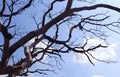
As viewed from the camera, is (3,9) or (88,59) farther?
(88,59)

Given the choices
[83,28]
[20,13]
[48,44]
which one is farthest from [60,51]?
[20,13]

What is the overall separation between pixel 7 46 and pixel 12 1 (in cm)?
305

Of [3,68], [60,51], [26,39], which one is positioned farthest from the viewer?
[60,51]

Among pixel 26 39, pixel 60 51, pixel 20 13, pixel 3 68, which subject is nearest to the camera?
pixel 3 68

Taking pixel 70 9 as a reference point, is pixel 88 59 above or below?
below

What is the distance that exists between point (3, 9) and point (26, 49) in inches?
72.3

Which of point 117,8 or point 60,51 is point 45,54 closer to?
point 60,51

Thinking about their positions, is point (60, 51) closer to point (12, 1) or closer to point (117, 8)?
point (12, 1)

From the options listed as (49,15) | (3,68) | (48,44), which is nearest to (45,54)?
(48,44)

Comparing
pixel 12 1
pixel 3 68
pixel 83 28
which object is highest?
pixel 12 1

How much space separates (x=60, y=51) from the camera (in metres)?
13.1

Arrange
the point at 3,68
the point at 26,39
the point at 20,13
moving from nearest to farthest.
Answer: the point at 3,68 → the point at 26,39 → the point at 20,13

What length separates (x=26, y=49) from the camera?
10.3 meters

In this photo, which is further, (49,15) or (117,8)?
(49,15)
